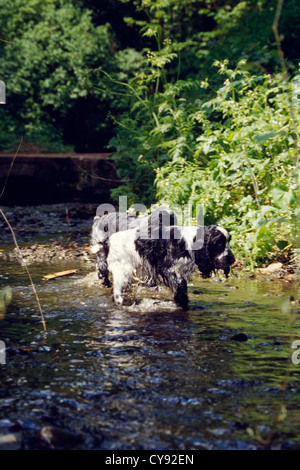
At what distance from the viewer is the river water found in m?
2.83

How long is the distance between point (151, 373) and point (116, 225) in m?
2.41

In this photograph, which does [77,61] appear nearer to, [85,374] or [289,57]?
[289,57]

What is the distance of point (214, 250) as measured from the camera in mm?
5250

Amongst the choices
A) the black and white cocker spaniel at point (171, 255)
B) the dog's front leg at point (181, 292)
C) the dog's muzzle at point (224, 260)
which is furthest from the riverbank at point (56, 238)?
the dog's front leg at point (181, 292)

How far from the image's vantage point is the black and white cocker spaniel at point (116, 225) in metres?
5.37

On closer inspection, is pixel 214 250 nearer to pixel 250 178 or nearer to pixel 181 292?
pixel 181 292

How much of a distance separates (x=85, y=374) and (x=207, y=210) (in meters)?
3.72

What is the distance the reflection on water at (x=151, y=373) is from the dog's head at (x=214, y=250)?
415mm

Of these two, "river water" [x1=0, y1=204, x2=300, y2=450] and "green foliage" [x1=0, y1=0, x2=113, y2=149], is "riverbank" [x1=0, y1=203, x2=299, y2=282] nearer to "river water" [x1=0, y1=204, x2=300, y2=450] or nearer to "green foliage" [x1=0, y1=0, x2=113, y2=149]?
"river water" [x1=0, y1=204, x2=300, y2=450]

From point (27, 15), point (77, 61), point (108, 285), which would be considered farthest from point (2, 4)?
point (108, 285)

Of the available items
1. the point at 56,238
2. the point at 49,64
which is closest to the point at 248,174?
the point at 56,238

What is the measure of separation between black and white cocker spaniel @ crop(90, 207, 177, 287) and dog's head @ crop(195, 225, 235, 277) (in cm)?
41
